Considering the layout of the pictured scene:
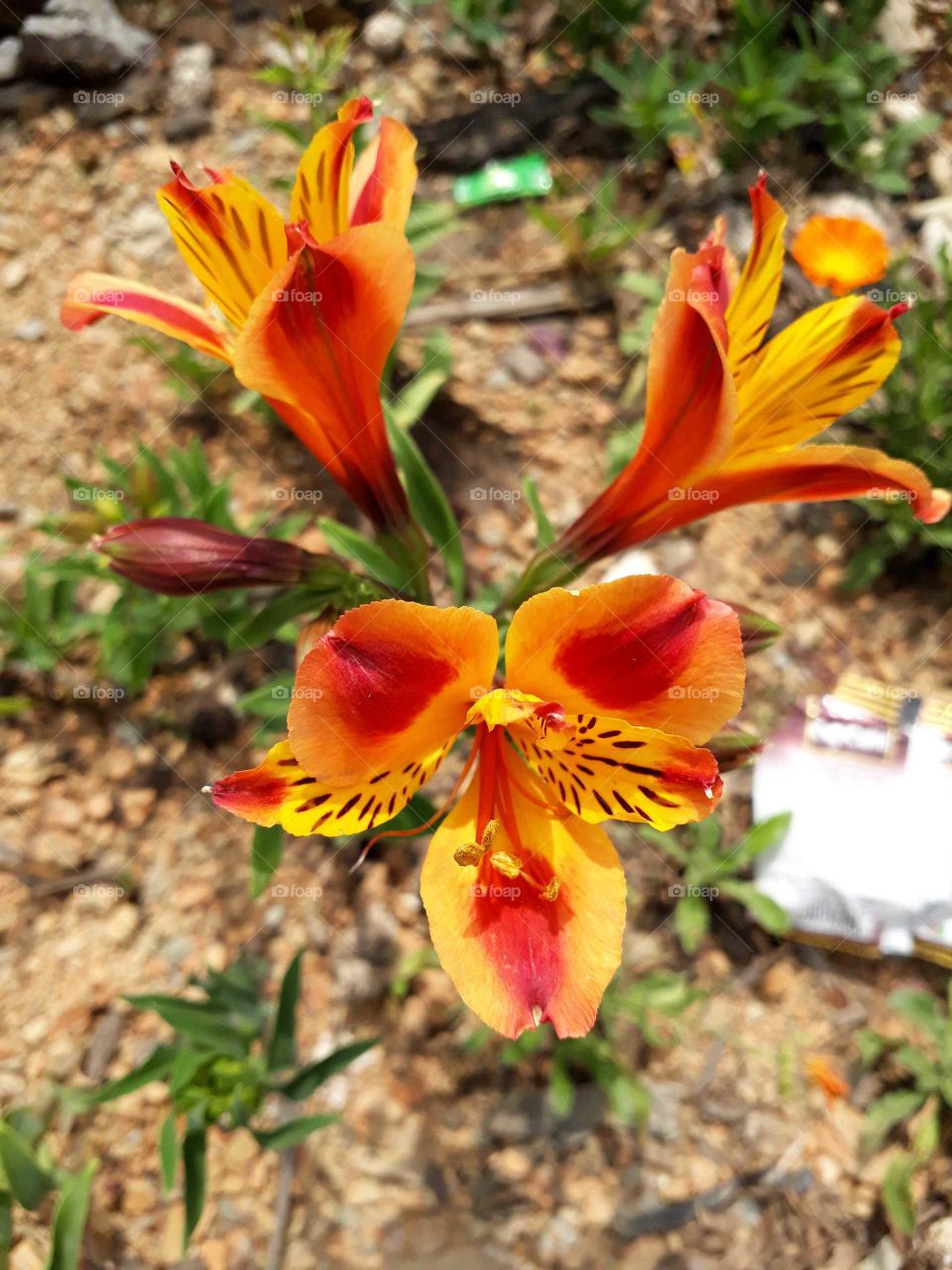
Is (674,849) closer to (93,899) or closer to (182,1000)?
(182,1000)

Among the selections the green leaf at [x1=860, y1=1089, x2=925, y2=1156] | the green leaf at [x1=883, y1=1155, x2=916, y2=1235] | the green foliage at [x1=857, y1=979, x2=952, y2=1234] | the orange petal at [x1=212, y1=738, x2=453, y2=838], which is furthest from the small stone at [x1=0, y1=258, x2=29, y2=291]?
the green leaf at [x1=883, y1=1155, x2=916, y2=1235]

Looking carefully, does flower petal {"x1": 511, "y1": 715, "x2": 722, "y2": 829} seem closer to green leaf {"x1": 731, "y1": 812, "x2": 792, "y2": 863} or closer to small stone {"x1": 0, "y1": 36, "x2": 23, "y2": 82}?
green leaf {"x1": 731, "y1": 812, "x2": 792, "y2": 863}

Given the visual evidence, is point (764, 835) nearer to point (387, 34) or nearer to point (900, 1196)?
point (900, 1196)

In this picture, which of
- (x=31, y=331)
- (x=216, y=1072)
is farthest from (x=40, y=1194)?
(x=31, y=331)

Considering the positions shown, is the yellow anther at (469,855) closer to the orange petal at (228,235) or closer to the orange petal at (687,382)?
the orange petal at (687,382)

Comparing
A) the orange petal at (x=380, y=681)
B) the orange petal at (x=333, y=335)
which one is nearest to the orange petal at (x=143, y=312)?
the orange petal at (x=333, y=335)

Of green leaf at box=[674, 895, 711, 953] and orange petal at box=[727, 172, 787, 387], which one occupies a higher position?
orange petal at box=[727, 172, 787, 387]
